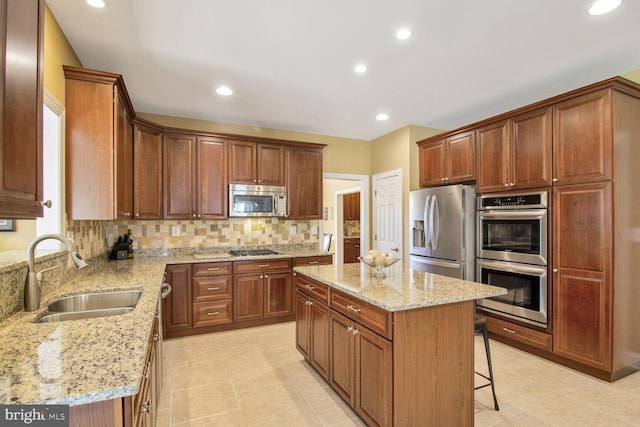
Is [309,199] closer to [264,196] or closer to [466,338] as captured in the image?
[264,196]

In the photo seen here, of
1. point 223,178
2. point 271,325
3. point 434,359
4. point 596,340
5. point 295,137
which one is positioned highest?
point 295,137

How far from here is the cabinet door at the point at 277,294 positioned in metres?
4.03

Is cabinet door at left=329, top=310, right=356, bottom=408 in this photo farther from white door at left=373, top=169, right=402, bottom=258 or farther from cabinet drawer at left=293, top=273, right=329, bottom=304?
white door at left=373, top=169, right=402, bottom=258

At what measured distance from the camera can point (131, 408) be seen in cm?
98

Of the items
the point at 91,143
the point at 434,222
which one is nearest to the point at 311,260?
the point at 434,222

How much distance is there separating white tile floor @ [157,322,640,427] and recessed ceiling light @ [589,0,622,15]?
269cm

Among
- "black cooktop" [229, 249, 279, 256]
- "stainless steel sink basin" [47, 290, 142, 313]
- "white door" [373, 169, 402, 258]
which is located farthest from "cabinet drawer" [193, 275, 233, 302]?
"white door" [373, 169, 402, 258]

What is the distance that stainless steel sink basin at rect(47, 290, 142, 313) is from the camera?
1.89 metres

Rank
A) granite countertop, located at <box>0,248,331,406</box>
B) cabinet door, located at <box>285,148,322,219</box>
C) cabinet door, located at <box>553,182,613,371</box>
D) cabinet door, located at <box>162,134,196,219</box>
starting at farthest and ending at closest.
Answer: cabinet door, located at <box>285,148,322,219</box>
cabinet door, located at <box>162,134,196,219</box>
cabinet door, located at <box>553,182,613,371</box>
granite countertop, located at <box>0,248,331,406</box>

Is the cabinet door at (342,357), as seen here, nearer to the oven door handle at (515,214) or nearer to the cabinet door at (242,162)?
the oven door handle at (515,214)

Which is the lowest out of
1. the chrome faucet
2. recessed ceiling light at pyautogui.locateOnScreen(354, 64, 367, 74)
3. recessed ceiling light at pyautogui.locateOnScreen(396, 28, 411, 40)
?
the chrome faucet

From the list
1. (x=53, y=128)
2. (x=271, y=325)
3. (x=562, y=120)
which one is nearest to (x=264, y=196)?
(x=271, y=325)

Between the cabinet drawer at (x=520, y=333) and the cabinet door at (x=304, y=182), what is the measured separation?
2.54 metres

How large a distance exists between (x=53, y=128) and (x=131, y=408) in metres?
2.19
